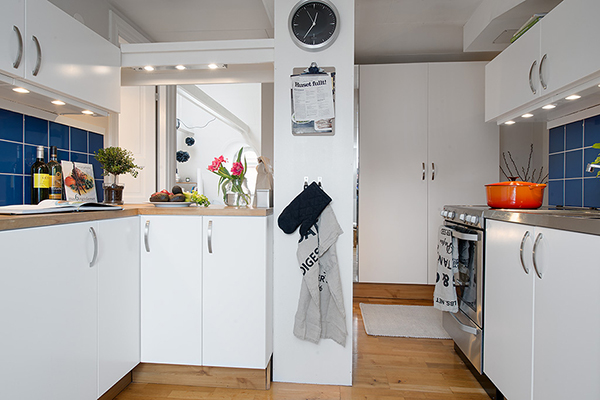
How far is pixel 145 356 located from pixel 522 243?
192cm

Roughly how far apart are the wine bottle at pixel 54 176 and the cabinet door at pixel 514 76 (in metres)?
2.63

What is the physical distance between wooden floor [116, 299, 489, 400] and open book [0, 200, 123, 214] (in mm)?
966

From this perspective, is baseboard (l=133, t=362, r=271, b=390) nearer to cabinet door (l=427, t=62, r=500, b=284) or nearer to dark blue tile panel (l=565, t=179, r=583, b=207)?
dark blue tile panel (l=565, t=179, r=583, b=207)

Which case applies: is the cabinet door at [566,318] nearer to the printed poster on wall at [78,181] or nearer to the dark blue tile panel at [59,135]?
the printed poster on wall at [78,181]

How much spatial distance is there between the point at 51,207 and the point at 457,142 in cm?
337

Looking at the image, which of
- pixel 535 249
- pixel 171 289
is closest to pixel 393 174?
pixel 535 249

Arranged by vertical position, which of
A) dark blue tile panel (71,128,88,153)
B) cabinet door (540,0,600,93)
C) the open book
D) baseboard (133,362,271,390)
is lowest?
baseboard (133,362,271,390)

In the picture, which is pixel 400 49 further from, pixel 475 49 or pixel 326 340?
pixel 326 340

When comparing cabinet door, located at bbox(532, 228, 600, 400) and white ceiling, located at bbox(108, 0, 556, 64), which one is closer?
cabinet door, located at bbox(532, 228, 600, 400)

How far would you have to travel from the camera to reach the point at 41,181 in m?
1.89

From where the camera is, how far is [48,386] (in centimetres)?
130

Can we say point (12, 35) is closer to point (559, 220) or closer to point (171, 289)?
point (171, 289)

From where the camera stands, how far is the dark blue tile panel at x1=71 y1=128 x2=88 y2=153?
7.37ft

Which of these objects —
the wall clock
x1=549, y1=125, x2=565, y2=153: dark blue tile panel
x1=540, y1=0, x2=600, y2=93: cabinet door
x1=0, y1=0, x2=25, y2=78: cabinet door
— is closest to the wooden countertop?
x1=0, y1=0, x2=25, y2=78: cabinet door
